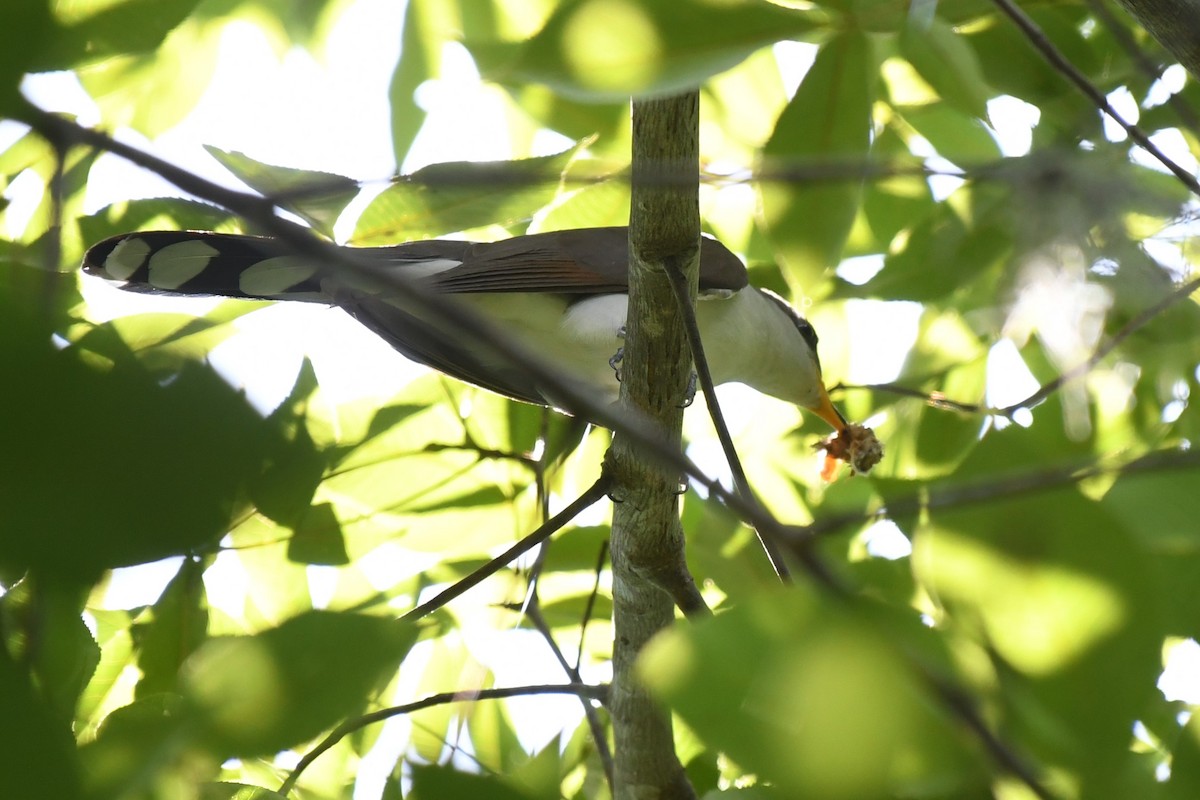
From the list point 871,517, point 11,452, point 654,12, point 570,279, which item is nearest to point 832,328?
point 570,279

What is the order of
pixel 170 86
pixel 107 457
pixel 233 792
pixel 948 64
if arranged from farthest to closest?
pixel 170 86 → pixel 948 64 → pixel 233 792 → pixel 107 457

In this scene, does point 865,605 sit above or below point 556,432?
above

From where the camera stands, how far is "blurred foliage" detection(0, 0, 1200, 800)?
434 mm

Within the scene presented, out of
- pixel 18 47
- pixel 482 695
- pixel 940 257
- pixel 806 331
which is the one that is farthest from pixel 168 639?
pixel 806 331

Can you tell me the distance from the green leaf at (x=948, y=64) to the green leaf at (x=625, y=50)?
0.43 metres

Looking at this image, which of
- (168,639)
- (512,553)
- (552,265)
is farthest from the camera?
(552,265)

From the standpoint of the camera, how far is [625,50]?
1.04 m

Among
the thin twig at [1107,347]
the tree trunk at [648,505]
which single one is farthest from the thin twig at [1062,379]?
the tree trunk at [648,505]

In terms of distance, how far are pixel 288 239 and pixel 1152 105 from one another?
2049 mm

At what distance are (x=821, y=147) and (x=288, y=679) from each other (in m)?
1.50

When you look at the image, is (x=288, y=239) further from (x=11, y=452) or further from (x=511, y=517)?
(x=511, y=517)

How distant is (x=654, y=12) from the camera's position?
1129 mm

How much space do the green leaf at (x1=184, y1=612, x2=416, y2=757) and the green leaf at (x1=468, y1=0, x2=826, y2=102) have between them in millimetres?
579

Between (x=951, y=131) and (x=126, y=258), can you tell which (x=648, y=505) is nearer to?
(x=951, y=131)
